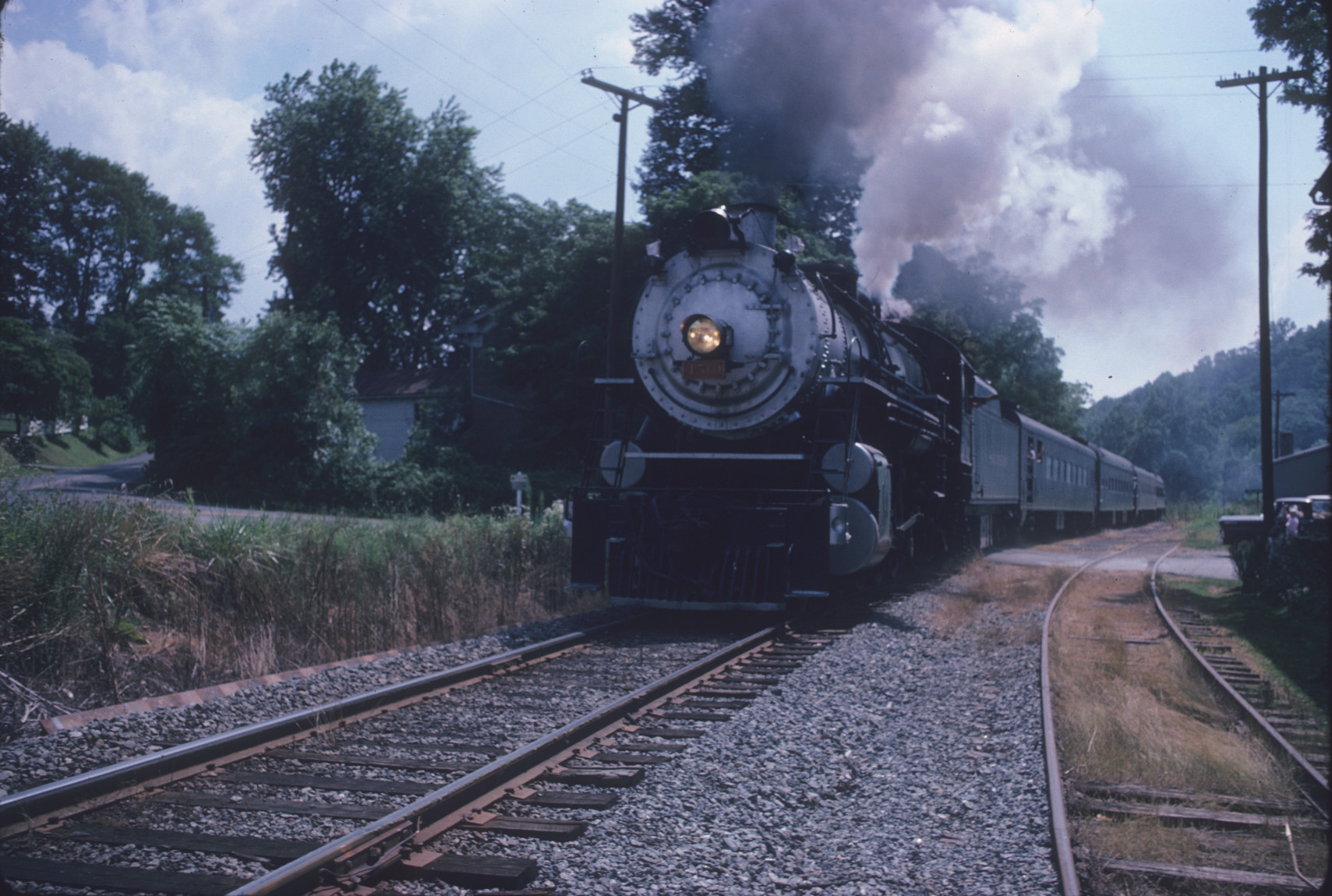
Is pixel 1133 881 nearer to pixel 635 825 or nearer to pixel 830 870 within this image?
pixel 830 870

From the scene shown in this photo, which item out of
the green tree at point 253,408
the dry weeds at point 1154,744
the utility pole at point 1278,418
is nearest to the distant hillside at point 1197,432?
the utility pole at point 1278,418

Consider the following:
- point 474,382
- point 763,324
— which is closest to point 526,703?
point 763,324

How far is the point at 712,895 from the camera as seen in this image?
3010 millimetres

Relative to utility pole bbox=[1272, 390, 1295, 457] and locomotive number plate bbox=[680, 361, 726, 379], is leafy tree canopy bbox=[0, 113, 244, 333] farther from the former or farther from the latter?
utility pole bbox=[1272, 390, 1295, 457]

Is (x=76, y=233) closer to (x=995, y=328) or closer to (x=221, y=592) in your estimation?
(x=221, y=592)

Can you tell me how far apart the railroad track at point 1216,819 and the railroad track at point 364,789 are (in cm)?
180

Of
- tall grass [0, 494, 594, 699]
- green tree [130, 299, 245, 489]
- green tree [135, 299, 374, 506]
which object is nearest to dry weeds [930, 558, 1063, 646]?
tall grass [0, 494, 594, 699]

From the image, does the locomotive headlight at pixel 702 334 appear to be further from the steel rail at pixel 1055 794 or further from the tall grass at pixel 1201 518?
the tall grass at pixel 1201 518

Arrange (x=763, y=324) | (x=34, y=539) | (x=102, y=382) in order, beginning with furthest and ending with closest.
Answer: (x=102, y=382) < (x=763, y=324) < (x=34, y=539)

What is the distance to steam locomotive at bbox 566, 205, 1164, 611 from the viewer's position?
26.6 feet

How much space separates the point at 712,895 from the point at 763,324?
20.2 ft

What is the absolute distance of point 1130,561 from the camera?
740 inches

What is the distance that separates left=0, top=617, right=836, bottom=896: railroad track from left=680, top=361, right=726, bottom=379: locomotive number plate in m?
3.35

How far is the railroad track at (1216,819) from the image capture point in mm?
3158
